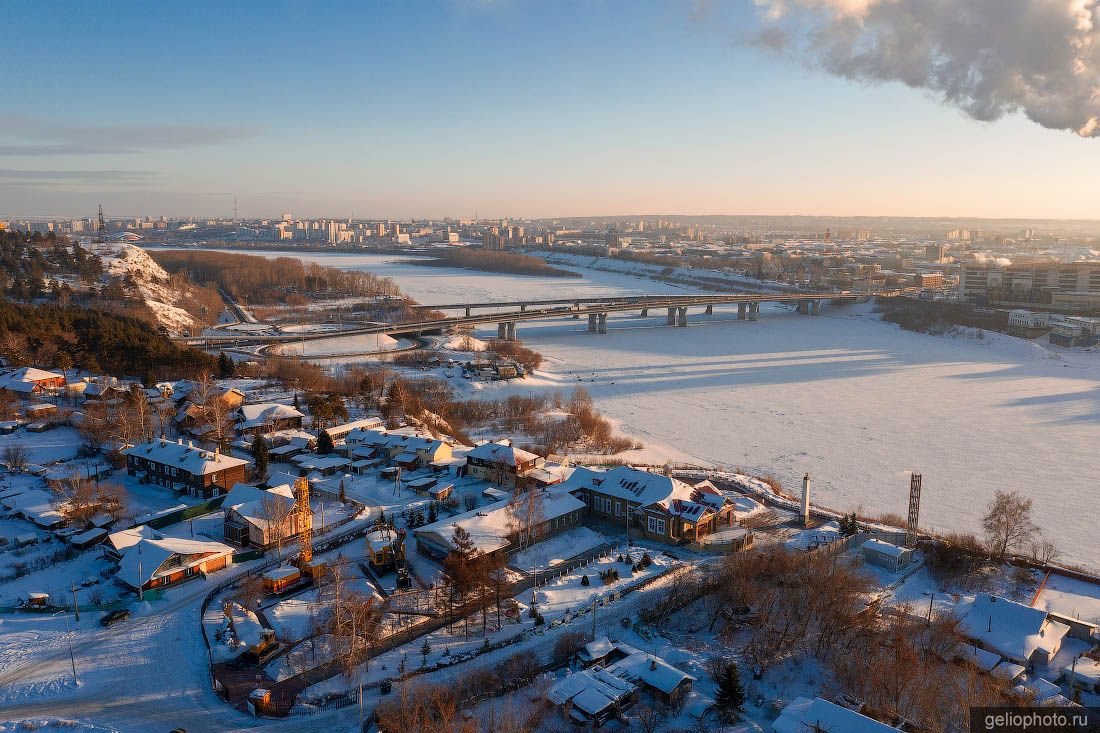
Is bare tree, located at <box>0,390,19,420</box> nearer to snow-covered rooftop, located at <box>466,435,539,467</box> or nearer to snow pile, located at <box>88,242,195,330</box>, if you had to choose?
snow-covered rooftop, located at <box>466,435,539,467</box>

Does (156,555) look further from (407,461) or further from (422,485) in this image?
(407,461)

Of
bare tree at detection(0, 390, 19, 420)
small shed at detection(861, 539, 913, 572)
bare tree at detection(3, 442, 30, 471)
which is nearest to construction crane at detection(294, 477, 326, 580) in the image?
bare tree at detection(3, 442, 30, 471)

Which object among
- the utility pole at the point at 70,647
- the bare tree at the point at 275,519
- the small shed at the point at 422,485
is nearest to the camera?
the utility pole at the point at 70,647

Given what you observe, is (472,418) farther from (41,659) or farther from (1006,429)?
(1006,429)

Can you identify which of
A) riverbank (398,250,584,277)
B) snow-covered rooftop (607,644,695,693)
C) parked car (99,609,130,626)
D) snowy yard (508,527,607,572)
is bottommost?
snowy yard (508,527,607,572)

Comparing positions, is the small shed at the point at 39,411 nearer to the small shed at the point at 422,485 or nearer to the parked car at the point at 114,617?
the small shed at the point at 422,485

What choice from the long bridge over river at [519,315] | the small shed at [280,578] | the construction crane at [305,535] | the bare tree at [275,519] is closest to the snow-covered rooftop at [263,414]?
the construction crane at [305,535]

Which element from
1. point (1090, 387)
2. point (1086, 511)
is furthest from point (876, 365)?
point (1086, 511)
